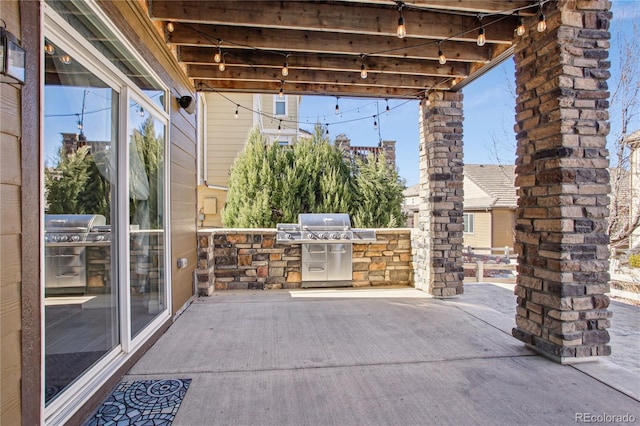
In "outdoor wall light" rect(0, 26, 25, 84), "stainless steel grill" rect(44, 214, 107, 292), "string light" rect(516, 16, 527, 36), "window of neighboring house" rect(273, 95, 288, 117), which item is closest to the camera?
"outdoor wall light" rect(0, 26, 25, 84)

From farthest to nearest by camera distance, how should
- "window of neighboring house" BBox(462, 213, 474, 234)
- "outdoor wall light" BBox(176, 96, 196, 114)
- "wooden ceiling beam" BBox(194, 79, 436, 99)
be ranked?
"window of neighboring house" BBox(462, 213, 474, 234)
"wooden ceiling beam" BBox(194, 79, 436, 99)
"outdoor wall light" BBox(176, 96, 196, 114)

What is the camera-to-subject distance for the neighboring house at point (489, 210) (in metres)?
12.2

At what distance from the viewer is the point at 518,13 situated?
3111 millimetres

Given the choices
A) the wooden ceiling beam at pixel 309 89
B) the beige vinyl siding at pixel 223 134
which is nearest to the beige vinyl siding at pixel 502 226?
the wooden ceiling beam at pixel 309 89

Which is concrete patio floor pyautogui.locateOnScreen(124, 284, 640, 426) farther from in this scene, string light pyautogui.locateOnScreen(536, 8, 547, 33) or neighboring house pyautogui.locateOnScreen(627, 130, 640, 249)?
string light pyautogui.locateOnScreen(536, 8, 547, 33)

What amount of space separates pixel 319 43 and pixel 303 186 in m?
4.35

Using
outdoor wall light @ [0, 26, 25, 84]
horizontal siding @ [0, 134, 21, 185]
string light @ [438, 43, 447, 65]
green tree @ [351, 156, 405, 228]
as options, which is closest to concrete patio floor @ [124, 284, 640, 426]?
horizontal siding @ [0, 134, 21, 185]

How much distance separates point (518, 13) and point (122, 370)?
14.5 feet

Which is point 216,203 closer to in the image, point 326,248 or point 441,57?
point 326,248

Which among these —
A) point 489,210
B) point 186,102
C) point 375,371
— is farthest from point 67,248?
point 489,210

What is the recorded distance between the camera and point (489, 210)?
12.2m

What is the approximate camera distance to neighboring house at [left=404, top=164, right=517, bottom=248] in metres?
12.2

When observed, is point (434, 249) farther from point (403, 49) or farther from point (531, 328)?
point (403, 49)

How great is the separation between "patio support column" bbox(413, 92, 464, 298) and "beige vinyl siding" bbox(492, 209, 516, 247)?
8.54 m
